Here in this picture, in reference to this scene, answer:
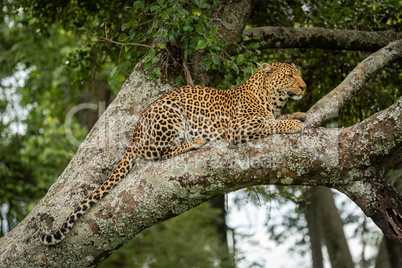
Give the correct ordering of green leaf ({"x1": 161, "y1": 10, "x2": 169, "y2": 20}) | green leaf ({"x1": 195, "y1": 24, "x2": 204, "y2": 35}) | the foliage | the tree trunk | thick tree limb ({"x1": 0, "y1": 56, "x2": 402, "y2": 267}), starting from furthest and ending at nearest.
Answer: the tree trunk, the foliage, green leaf ({"x1": 195, "y1": 24, "x2": 204, "y2": 35}), green leaf ({"x1": 161, "y1": 10, "x2": 169, "y2": 20}), thick tree limb ({"x1": 0, "y1": 56, "x2": 402, "y2": 267})

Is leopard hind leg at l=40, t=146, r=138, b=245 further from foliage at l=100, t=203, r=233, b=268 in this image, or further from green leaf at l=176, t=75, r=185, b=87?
foliage at l=100, t=203, r=233, b=268

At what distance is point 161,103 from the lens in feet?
22.2

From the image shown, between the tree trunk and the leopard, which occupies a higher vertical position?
the tree trunk

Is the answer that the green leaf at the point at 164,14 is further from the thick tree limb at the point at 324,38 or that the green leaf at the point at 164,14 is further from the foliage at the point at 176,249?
the foliage at the point at 176,249

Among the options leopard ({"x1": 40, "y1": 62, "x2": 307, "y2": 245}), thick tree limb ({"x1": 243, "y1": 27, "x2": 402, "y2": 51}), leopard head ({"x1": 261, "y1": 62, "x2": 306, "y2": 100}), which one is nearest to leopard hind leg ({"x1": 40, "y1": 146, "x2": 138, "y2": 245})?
leopard ({"x1": 40, "y1": 62, "x2": 307, "y2": 245})

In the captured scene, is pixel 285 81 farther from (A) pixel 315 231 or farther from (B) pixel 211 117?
(A) pixel 315 231

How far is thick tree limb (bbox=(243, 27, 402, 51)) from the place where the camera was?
875cm

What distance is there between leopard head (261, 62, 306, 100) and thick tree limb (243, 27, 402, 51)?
1.54 metres

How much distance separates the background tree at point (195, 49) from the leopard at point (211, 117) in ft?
1.14

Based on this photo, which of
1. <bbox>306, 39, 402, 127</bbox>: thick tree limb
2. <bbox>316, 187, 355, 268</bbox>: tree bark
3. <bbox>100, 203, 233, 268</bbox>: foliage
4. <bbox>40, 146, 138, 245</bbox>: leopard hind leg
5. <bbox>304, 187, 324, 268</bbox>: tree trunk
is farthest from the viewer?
<bbox>304, 187, 324, 268</bbox>: tree trunk

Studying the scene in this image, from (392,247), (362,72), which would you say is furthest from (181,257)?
(362,72)

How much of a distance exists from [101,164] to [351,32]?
4.97m

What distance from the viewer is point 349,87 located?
21.5 ft

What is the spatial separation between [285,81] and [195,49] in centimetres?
139
